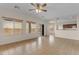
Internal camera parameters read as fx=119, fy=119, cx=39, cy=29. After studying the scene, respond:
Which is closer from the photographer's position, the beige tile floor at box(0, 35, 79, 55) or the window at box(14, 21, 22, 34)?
the beige tile floor at box(0, 35, 79, 55)

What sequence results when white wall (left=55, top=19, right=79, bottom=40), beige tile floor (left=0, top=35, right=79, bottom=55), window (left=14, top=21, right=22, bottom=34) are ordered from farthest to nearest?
white wall (left=55, top=19, right=79, bottom=40)
window (left=14, top=21, right=22, bottom=34)
beige tile floor (left=0, top=35, right=79, bottom=55)

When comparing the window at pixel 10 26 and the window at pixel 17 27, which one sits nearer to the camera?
the window at pixel 10 26

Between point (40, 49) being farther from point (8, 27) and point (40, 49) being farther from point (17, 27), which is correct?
point (17, 27)

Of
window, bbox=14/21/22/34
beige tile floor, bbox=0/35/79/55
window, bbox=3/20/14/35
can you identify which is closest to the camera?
beige tile floor, bbox=0/35/79/55

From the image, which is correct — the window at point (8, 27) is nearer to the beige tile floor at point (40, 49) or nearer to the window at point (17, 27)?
the window at point (17, 27)

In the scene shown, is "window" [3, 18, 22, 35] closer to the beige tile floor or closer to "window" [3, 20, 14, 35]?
"window" [3, 20, 14, 35]

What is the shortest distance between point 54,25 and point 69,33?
19.7 ft

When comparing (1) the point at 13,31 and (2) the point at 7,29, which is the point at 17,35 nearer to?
(1) the point at 13,31

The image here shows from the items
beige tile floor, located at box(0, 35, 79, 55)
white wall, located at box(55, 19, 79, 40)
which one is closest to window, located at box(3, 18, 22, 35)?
beige tile floor, located at box(0, 35, 79, 55)

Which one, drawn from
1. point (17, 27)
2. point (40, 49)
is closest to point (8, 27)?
point (17, 27)

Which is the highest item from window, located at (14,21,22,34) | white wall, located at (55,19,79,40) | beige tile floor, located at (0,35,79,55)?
window, located at (14,21,22,34)

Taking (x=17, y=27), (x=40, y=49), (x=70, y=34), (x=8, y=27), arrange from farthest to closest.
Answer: (x=70, y=34)
(x=17, y=27)
(x=8, y=27)
(x=40, y=49)

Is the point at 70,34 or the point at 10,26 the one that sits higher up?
the point at 10,26

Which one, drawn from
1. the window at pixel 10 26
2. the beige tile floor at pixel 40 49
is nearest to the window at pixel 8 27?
the window at pixel 10 26
